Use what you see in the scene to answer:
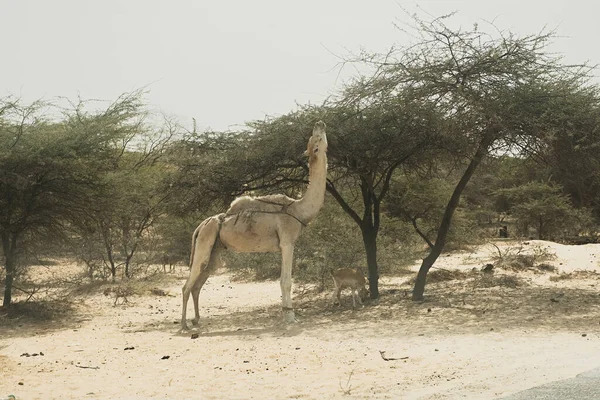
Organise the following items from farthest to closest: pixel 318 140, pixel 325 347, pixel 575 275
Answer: pixel 575 275 → pixel 318 140 → pixel 325 347

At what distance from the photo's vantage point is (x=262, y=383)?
781cm

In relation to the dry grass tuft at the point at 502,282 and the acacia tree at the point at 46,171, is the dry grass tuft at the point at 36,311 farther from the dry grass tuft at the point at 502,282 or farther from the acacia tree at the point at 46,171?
the dry grass tuft at the point at 502,282

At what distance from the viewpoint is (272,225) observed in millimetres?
12203

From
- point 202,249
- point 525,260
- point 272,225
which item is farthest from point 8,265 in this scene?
point 525,260

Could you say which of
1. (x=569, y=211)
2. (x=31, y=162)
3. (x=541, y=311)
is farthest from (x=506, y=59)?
(x=569, y=211)

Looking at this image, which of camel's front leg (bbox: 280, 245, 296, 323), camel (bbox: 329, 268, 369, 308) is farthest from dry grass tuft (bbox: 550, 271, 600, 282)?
camel's front leg (bbox: 280, 245, 296, 323)

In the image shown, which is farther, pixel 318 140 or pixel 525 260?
pixel 525 260

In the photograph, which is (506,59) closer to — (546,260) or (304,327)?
(304,327)

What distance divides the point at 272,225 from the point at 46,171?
5.06 m

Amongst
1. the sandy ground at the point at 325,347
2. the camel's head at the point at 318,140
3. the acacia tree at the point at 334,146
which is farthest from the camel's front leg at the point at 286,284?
the acacia tree at the point at 334,146

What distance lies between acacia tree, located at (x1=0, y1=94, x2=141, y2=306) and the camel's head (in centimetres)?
510

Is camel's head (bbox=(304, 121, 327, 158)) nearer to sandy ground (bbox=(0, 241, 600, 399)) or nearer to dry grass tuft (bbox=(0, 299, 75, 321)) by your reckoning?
sandy ground (bbox=(0, 241, 600, 399))

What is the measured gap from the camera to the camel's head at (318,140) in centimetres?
1186

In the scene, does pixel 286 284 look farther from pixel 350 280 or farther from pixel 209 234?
pixel 350 280
